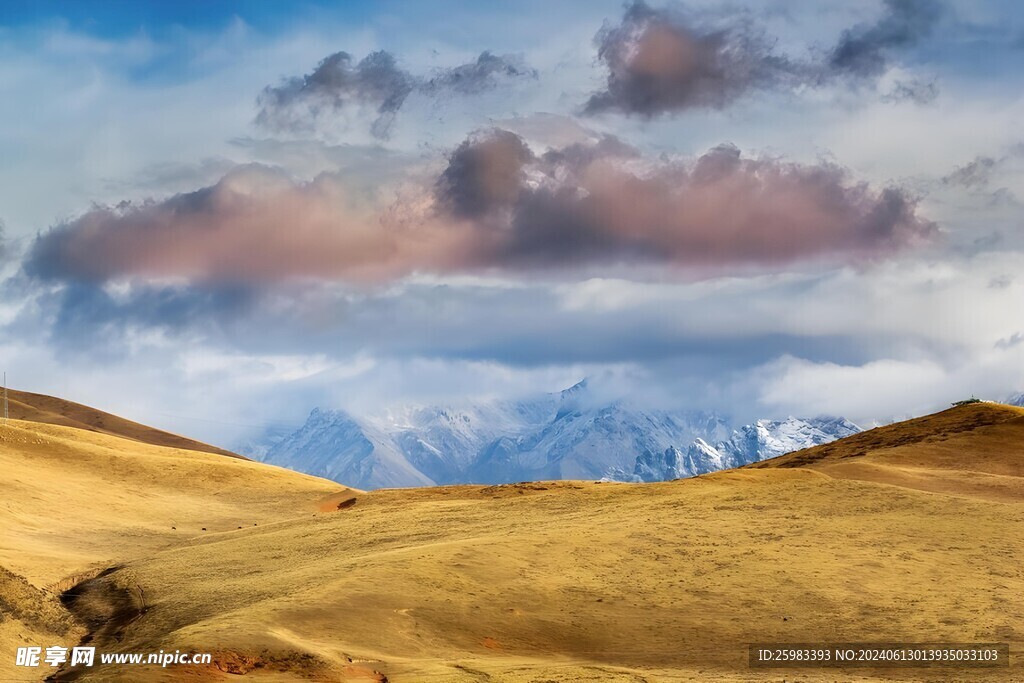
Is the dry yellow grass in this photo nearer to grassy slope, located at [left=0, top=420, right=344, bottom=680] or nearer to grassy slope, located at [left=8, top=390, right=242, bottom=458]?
grassy slope, located at [left=0, top=420, right=344, bottom=680]

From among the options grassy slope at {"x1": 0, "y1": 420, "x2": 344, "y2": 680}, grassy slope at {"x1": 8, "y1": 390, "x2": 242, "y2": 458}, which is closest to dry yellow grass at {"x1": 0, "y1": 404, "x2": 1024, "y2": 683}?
grassy slope at {"x1": 0, "y1": 420, "x2": 344, "y2": 680}

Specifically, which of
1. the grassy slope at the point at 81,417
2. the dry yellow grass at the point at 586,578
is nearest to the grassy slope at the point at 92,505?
the dry yellow grass at the point at 586,578

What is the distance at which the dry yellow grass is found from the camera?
1170 inches

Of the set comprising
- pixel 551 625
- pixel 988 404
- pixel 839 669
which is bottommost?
pixel 839 669

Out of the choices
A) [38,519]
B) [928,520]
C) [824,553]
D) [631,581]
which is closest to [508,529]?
[631,581]

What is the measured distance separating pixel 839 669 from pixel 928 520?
1420cm

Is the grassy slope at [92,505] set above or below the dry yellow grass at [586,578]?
above

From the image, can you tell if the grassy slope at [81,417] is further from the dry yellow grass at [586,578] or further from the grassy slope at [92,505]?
the dry yellow grass at [586,578]

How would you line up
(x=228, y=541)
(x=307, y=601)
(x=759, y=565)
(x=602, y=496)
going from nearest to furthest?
(x=307, y=601), (x=759, y=565), (x=228, y=541), (x=602, y=496)

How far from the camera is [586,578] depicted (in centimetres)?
3628

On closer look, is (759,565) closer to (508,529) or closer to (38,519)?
(508,529)

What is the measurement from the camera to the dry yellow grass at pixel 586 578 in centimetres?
2972

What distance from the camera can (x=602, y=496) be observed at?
52969 millimetres

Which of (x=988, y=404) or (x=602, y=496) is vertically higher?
(x=988, y=404)
